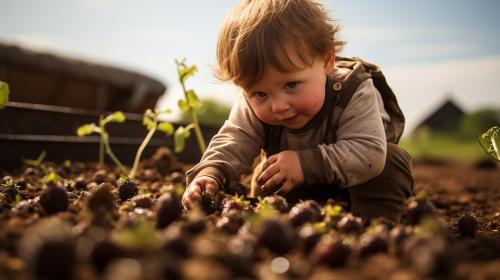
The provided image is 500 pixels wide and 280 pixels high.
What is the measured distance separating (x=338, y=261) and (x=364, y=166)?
125 cm

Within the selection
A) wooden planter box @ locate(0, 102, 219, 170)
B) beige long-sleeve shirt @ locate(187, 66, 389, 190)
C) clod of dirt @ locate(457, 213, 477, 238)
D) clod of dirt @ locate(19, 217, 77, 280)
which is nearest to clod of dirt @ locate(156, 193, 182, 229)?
clod of dirt @ locate(19, 217, 77, 280)

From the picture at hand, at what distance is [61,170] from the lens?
3.65m

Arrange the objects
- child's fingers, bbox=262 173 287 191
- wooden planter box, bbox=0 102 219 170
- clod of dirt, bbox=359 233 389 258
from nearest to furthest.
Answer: clod of dirt, bbox=359 233 389 258 < child's fingers, bbox=262 173 287 191 < wooden planter box, bbox=0 102 219 170

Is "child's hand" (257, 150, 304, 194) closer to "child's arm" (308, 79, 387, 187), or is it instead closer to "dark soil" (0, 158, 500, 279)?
"child's arm" (308, 79, 387, 187)

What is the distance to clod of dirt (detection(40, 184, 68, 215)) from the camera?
73.7 inches

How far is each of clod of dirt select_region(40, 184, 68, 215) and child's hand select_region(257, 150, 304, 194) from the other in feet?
3.08

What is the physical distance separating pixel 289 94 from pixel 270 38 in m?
0.29

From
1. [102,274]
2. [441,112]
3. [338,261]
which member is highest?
[102,274]

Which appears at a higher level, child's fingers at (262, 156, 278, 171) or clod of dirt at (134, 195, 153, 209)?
clod of dirt at (134, 195, 153, 209)

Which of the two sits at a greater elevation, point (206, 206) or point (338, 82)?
point (338, 82)

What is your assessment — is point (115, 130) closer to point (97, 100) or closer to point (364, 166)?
point (364, 166)

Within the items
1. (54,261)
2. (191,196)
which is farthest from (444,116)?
(54,261)

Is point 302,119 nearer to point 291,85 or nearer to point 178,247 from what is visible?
point 291,85

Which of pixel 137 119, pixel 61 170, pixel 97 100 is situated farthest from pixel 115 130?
pixel 97 100
